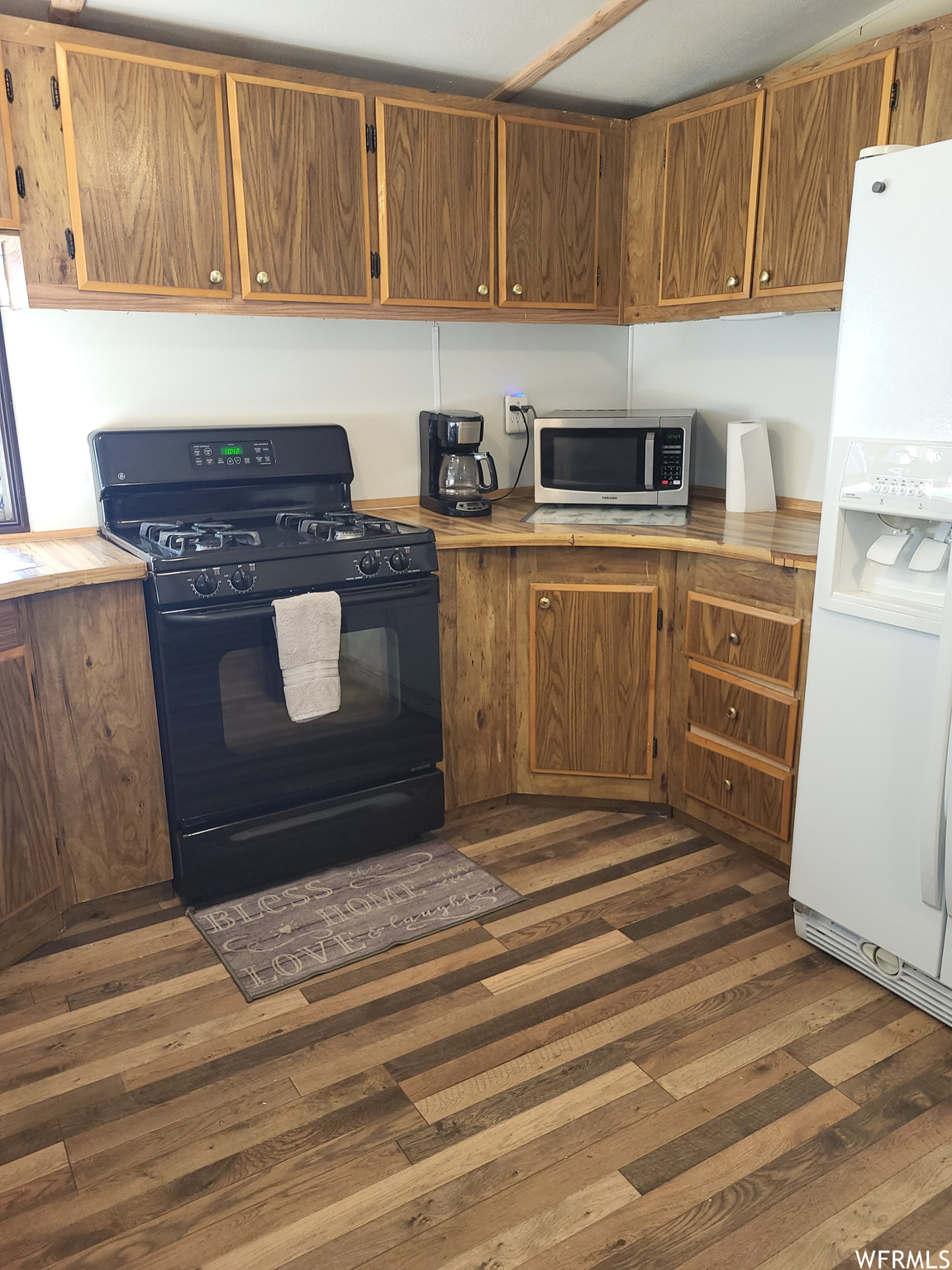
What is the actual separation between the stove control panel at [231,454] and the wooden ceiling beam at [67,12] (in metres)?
1.06

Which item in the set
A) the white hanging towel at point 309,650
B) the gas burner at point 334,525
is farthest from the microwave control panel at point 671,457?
the white hanging towel at point 309,650

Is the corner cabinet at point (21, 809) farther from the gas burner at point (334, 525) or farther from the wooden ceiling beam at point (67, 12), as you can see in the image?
the wooden ceiling beam at point (67, 12)

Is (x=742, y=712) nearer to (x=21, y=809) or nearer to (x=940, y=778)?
(x=940, y=778)

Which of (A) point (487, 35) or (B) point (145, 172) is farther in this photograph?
(A) point (487, 35)

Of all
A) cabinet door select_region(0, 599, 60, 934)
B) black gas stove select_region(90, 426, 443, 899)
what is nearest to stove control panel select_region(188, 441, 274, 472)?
black gas stove select_region(90, 426, 443, 899)

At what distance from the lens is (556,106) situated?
10.2ft

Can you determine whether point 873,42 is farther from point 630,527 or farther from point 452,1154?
point 452,1154

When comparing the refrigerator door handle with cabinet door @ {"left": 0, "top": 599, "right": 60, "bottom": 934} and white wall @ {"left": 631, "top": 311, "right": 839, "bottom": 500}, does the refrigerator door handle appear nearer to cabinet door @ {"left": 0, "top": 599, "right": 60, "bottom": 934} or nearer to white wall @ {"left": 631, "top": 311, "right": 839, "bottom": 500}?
white wall @ {"left": 631, "top": 311, "right": 839, "bottom": 500}

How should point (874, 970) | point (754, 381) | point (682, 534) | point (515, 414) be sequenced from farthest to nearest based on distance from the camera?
point (515, 414)
point (754, 381)
point (682, 534)
point (874, 970)

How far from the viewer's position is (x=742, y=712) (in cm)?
258

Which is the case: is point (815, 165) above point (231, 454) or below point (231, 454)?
above

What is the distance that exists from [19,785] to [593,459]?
195 centimetres

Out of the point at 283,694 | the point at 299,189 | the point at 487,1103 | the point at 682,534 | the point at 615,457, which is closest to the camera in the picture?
the point at 487,1103

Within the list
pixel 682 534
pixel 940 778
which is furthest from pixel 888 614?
pixel 682 534
